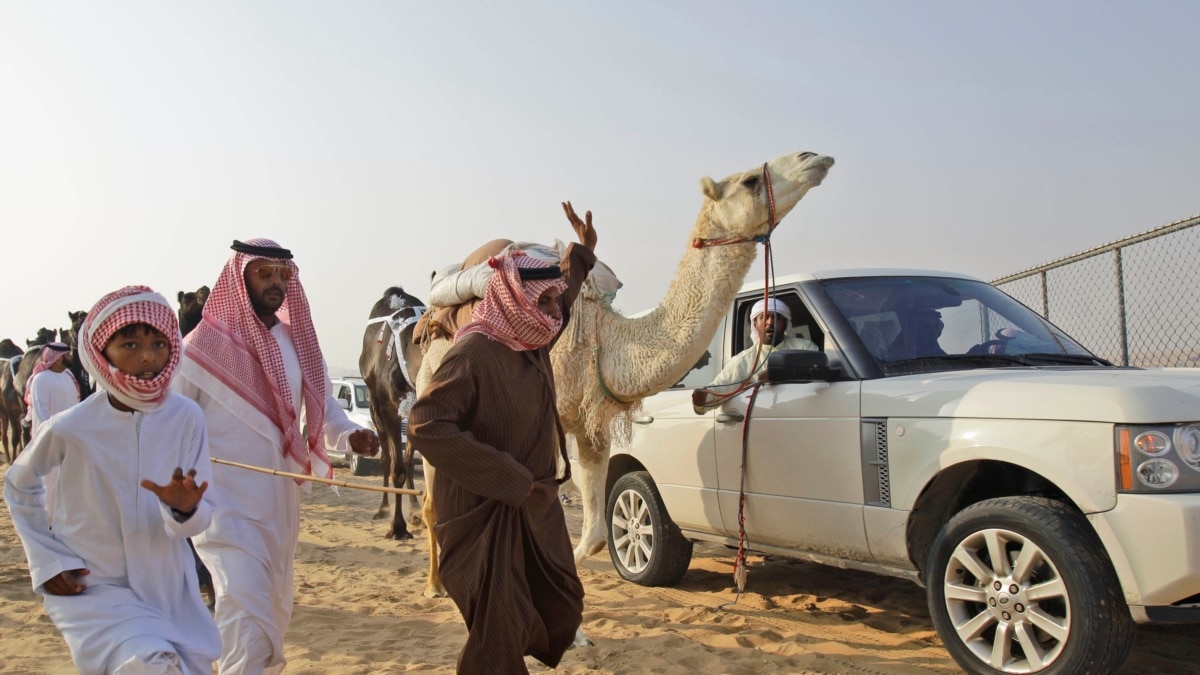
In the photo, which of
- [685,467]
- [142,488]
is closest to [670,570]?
[685,467]

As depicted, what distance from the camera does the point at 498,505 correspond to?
11.7 feet

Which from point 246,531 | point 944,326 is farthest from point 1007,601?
point 246,531

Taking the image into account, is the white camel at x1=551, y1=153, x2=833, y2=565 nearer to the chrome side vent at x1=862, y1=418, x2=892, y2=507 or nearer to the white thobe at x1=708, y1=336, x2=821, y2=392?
the white thobe at x1=708, y1=336, x2=821, y2=392

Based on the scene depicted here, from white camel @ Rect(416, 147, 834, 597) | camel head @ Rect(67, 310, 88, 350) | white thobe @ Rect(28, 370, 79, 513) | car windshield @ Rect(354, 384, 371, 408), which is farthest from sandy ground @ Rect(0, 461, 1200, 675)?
car windshield @ Rect(354, 384, 371, 408)

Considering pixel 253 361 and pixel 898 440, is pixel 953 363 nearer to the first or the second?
pixel 898 440

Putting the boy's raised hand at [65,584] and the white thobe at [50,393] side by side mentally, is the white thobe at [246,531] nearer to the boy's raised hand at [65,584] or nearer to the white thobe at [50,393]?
the boy's raised hand at [65,584]

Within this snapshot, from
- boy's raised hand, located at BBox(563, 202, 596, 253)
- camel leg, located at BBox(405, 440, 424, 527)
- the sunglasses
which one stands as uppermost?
boy's raised hand, located at BBox(563, 202, 596, 253)

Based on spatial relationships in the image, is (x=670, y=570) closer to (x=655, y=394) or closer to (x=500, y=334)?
(x=655, y=394)

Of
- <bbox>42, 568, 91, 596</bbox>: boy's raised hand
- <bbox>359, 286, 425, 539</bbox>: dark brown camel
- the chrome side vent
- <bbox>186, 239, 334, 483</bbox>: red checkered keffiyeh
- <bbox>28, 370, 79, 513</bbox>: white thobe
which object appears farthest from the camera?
<bbox>359, 286, 425, 539</bbox>: dark brown camel

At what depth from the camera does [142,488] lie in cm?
337

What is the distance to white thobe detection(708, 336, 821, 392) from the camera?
6457mm

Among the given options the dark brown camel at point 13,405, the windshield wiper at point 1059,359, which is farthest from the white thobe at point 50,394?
the windshield wiper at point 1059,359

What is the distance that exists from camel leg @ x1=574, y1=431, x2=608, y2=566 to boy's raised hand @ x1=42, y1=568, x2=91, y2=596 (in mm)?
3987

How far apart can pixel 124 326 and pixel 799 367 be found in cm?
334
